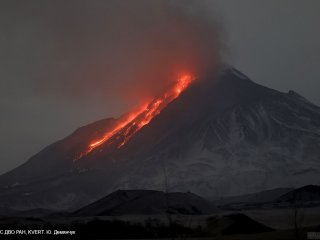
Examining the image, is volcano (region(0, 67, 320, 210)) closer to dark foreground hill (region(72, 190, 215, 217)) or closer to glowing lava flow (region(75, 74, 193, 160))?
glowing lava flow (region(75, 74, 193, 160))

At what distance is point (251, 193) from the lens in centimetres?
12525

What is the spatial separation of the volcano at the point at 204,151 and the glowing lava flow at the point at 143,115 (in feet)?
2.65

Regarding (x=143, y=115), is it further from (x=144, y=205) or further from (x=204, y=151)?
(x=144, y=205)

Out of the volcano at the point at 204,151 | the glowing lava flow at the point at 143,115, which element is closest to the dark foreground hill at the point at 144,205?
the volcano at the point at 204,151

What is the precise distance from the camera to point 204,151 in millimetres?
148000

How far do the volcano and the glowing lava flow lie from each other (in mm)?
808

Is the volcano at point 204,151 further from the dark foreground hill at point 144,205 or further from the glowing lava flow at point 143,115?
the dark foreground hill at point 144,205

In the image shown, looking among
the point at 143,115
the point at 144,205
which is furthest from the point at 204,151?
the point at 144,205

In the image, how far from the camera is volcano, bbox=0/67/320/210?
136 meters

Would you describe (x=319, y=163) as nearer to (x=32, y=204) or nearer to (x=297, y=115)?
(x=297, y=115)

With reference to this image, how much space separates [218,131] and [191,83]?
28.9m

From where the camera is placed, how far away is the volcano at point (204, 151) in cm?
13562

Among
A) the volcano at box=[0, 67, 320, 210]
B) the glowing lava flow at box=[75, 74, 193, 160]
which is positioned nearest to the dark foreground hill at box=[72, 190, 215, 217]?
the volcano at box=[0, 67, 320, 210]

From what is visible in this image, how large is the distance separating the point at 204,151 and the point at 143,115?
35.6 m
